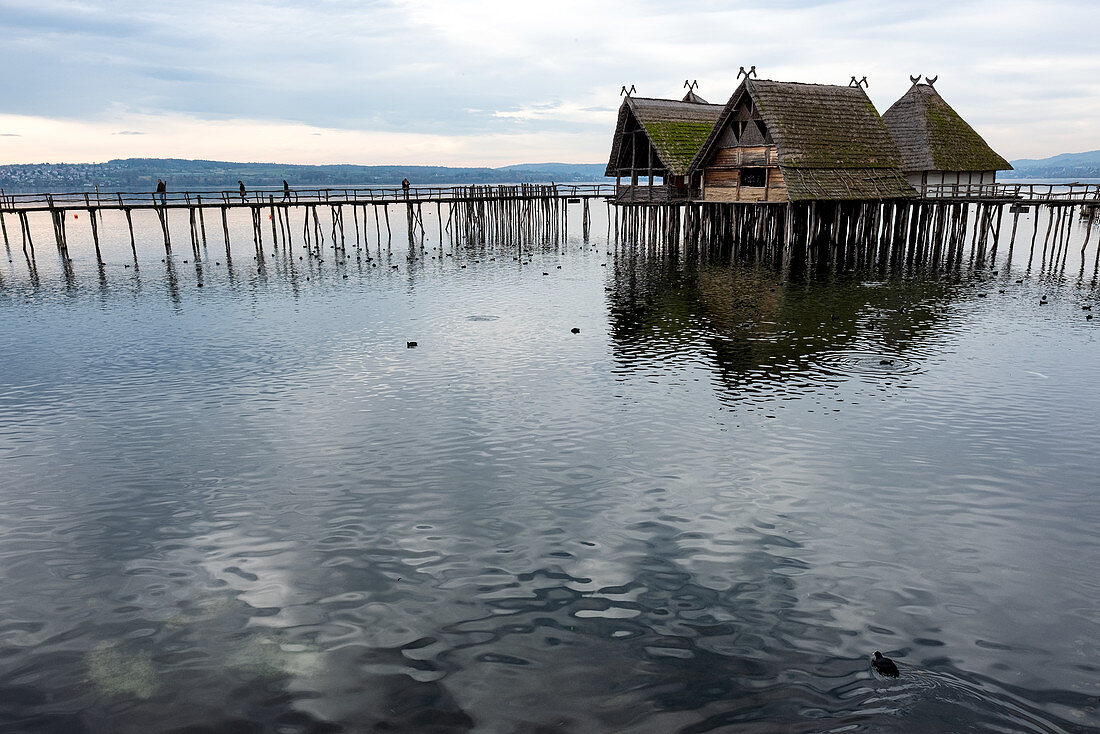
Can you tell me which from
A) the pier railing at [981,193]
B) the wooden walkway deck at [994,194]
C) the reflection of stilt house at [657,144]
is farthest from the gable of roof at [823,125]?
the reflection of stilt house at [657,144]

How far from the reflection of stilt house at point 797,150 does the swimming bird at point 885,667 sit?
30.0 meters

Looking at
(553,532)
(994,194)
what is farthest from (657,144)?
(553,532)

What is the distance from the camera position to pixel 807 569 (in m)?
8.71

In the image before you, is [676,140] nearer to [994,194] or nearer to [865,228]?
[865,228]

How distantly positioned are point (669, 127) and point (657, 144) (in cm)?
219

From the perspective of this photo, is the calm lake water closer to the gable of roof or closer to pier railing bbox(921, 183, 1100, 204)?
pier railing bbox(921, 183, 1100, 204)

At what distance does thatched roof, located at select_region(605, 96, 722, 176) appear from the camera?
39250 millimetres

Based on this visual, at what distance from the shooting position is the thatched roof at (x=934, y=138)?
38.0 metres

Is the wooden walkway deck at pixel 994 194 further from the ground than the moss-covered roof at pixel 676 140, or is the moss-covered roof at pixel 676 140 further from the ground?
the moss-covered roof at pixel 676 140

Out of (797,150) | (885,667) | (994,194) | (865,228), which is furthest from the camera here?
(865,228)

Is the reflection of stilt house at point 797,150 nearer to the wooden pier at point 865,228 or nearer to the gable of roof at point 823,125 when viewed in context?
the gable of roof at point 823,125

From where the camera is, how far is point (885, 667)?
6.82 meters

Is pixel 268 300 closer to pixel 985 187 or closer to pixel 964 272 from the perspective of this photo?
pixel 964 272

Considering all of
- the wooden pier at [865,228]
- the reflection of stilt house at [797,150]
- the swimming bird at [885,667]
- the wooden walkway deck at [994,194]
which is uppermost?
the reflection of stilt house at [797,150]
